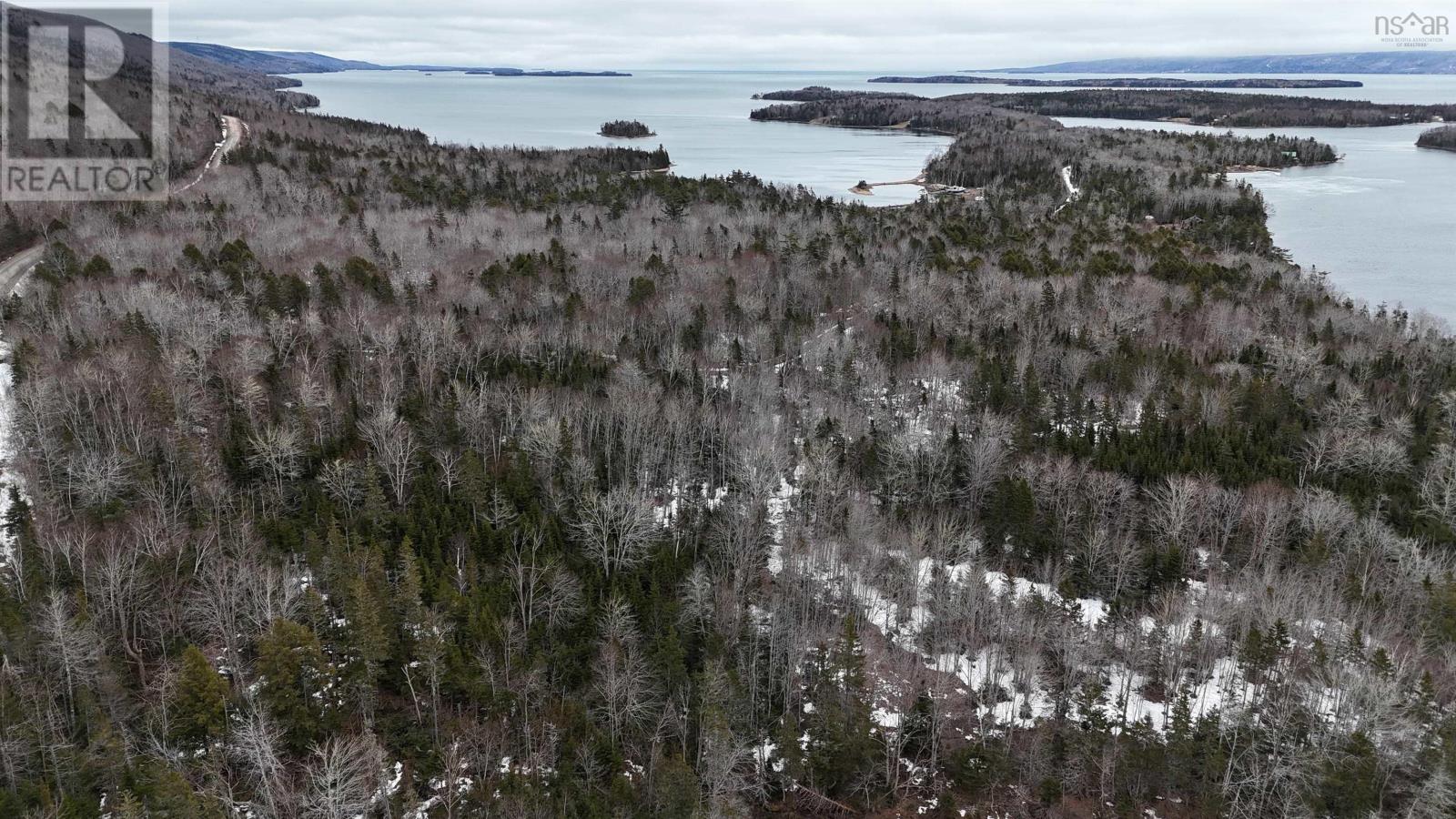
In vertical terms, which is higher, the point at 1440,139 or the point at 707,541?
the point at 1440,139

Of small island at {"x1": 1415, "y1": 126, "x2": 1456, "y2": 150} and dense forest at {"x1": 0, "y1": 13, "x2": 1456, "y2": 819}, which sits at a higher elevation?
small island at {"x1": 1415, "y1": 126, "x2": 1456, "y2": 150}

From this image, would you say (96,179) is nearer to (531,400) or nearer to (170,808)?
(531,400)

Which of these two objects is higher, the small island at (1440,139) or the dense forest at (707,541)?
the small island at (1440,139)

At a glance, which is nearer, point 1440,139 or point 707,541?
point 707,541

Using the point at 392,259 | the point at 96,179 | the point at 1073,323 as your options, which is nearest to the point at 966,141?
the point at 1073,323

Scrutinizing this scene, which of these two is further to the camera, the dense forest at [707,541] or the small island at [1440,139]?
the small island at [1440,139]
